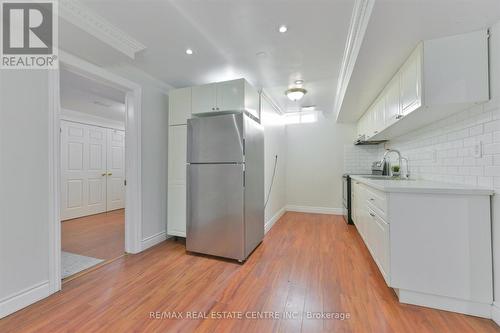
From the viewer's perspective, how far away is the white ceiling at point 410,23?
1.30 metres

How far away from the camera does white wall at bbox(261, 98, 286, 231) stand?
3.51 metres

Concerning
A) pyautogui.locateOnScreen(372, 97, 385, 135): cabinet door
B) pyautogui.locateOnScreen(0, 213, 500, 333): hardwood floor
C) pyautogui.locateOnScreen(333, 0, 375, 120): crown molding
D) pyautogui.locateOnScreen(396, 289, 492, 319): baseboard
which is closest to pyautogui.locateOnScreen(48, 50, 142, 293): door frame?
pyautogui.locateOnScreen(0, 213, 500, 333): hardwood floor

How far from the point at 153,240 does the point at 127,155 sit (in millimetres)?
1240

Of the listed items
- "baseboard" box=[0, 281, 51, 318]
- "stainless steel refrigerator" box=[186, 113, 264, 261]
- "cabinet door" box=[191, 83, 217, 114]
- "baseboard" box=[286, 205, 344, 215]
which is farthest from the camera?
"baseboard" box=[286, 205, 344, 215]

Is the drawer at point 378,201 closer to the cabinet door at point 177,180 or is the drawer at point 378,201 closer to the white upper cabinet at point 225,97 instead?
the white upper cabinet at point 225,97

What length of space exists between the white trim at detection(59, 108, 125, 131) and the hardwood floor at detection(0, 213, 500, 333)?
3708 mm

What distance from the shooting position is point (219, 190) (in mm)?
2434

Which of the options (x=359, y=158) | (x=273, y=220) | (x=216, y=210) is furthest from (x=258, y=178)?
(x=359, y=158)

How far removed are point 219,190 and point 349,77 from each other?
206 cm

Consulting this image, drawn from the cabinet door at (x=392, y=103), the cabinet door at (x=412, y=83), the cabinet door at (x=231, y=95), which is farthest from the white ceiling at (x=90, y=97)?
the cabinet door at (x=392, y=103)

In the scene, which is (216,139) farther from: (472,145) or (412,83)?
(472,145)

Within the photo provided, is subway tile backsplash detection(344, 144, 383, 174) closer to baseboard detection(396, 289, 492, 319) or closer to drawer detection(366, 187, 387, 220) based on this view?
drawer detection(366, 187, 387, 220)

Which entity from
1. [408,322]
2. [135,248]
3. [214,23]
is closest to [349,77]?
[214,23]

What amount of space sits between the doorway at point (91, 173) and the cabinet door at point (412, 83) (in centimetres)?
324
